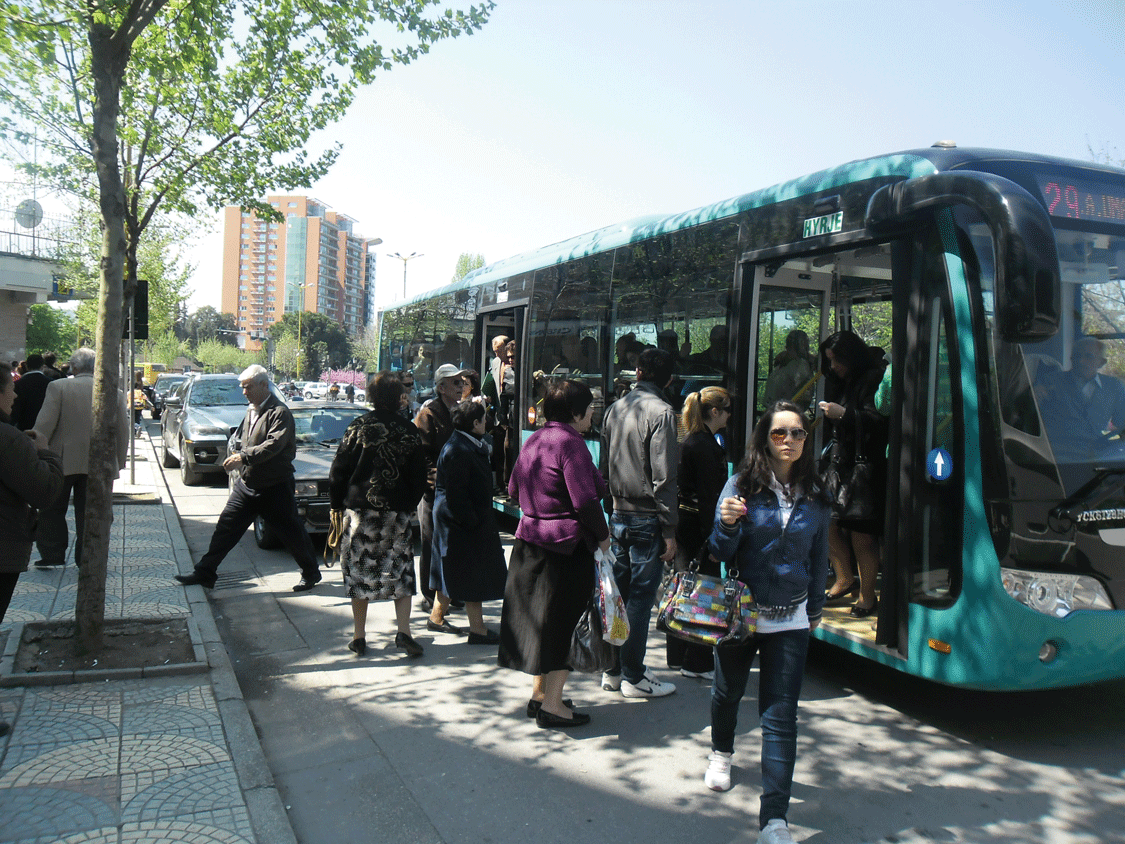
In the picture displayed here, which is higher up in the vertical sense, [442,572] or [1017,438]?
[1017,438]

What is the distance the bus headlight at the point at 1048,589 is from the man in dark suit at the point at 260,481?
558 centimetres

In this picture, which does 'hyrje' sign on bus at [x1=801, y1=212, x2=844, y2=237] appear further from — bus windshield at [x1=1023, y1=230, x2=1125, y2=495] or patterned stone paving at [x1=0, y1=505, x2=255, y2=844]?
patterned stone paving at [x1=0, y1=505, x2=255, y2=844]

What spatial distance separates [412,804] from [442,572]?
92.9 inches

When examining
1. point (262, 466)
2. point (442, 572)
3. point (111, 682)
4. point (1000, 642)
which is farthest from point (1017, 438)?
point (262, 466)

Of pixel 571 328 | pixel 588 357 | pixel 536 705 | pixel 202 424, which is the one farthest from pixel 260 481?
pixel 202 424

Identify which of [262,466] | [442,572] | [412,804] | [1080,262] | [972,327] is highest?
[1080,262]

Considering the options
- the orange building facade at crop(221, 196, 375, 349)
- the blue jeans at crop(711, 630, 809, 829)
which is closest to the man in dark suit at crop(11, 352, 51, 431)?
the blue jeans at crop(711, 630, 809, 829)

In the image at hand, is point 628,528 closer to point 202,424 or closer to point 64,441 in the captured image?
point 64,441

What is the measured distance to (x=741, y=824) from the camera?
3.65 meters

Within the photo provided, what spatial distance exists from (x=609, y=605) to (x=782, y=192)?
307cm

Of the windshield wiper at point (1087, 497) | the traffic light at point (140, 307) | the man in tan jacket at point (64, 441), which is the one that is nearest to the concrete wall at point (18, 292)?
the traffic light at point (140, 307)

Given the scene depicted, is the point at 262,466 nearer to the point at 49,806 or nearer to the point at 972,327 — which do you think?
the point at 49,806

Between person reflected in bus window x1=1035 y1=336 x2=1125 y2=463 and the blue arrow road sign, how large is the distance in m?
0.47

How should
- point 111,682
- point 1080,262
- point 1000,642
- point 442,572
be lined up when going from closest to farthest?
1. point 1000,642
2. point 1080,262
3. point 111,682
4. point 442,572
